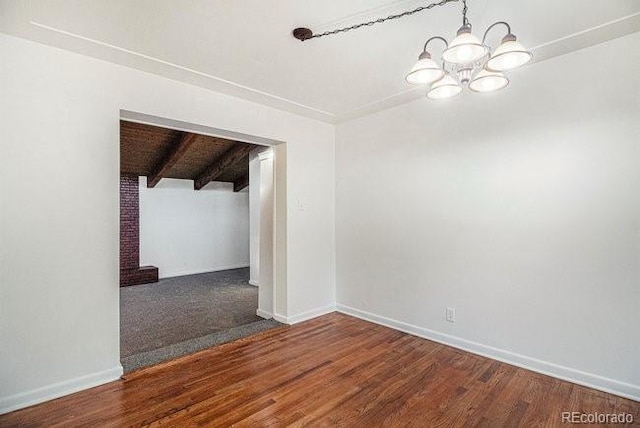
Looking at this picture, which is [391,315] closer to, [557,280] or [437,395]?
[437,395]

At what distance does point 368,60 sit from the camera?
8.31 ft

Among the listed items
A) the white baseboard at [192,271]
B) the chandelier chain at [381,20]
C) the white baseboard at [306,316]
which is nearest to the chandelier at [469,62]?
the chandelier chain at [381,20]

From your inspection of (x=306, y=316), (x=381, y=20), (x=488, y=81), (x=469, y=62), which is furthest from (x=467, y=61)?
(x=306, y=316)

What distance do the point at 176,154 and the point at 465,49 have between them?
15.8ft

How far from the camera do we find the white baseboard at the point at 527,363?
221cm

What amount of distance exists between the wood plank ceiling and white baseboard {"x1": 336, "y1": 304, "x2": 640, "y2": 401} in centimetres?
332

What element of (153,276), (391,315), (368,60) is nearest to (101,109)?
(368,60)

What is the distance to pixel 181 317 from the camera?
4.09 m

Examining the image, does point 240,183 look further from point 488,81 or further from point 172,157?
point 488,81

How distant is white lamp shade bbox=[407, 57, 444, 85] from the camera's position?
5.27 feet

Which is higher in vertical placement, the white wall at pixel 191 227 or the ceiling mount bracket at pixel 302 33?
the ceiling mount bracket at pixel 302 33

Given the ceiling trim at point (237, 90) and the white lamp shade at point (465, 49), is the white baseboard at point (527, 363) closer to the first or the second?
the white lamp shade at point (465, 49)

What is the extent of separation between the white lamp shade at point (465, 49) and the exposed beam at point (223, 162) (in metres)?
4.35

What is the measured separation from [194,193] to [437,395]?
676 centimetres
